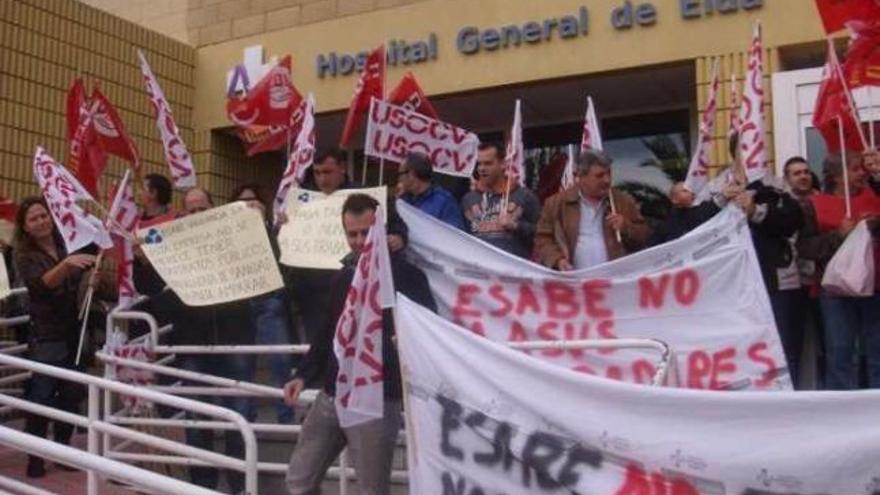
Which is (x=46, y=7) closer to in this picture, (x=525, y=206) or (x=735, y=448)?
(x=525, y=206)

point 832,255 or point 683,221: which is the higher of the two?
point 683,221

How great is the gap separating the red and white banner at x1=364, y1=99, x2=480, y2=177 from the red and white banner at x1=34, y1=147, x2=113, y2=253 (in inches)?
76.6

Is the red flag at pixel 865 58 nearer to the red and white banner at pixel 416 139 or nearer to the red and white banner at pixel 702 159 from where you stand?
the red and white banner at pixel 702 159

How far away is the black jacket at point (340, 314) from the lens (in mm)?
5047

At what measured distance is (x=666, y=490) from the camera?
3.61 meters

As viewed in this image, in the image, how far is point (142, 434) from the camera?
5797mm

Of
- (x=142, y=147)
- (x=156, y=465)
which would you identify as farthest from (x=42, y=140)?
(x=156, y=465)

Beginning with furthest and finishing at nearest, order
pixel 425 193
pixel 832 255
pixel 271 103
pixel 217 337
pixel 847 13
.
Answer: pixel 271 103 < pixel 217 337 < pixel 425 193 < pixel 847 13 < pixel 832 255

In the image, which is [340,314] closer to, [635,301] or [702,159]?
[635,301]

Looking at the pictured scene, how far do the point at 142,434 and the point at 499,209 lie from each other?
2.72 m

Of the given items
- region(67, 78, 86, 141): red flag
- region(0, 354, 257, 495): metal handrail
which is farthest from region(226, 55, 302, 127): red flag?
region(0, 354, 257, 495): metal handrail

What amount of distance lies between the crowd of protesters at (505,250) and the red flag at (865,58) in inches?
18.0

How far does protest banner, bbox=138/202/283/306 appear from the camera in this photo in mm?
6938

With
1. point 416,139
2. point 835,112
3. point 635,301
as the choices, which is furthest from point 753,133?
point 416,139
